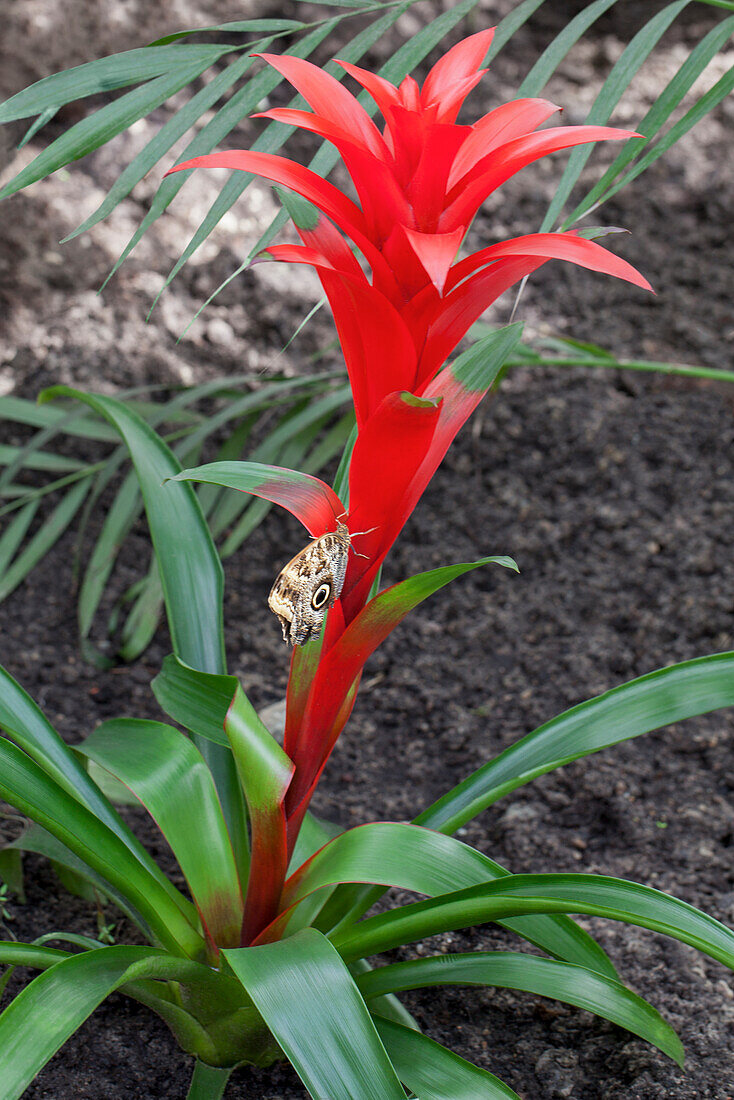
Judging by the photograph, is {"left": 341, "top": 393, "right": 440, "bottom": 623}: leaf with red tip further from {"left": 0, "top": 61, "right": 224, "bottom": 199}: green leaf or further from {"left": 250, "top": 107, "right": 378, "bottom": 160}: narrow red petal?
{"left": 0, "top": 61, "right": 224, "bottom": 199}: green leaf

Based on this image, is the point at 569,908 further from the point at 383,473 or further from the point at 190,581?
the point at 190,581

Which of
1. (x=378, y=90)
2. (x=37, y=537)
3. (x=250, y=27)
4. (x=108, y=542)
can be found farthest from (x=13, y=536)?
(x=378, y=90)

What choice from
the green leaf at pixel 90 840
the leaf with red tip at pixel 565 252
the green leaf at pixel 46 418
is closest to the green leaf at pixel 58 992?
the green leaf at pixel 90 840

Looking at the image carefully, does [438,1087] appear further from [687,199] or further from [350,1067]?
[687,199]

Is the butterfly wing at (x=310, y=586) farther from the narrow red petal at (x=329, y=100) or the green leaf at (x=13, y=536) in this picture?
the green leaf at (x=13, y=536)

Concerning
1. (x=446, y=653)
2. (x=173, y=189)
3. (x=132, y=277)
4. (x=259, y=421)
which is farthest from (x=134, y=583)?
(x=173, y=189)

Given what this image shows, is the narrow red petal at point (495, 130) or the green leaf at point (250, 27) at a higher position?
the green leaf at point (250, 27)
